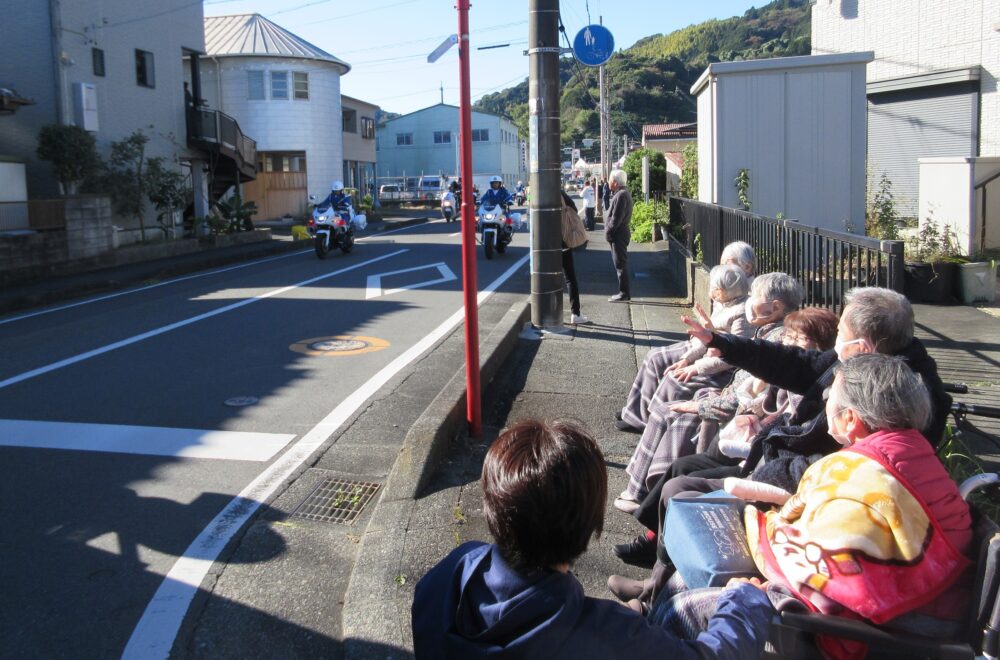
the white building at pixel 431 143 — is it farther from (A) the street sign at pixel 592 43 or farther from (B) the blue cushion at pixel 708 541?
(B) the blue cushion at pixel 708 541

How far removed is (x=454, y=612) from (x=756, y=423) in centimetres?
233

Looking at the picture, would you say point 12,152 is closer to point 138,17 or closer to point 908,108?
point 138,17

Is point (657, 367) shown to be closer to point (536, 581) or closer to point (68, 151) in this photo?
point (536, 581)

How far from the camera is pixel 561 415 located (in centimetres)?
646

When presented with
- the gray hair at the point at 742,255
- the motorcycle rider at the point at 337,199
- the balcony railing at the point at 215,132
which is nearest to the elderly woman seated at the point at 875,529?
the gray hair at the point at 742,255

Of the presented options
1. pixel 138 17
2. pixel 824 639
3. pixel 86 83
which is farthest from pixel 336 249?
pixel 824 639

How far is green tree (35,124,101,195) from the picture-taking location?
18688 millimetres

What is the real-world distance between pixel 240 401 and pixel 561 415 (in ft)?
8.72

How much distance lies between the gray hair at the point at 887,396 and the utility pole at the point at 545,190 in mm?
6746

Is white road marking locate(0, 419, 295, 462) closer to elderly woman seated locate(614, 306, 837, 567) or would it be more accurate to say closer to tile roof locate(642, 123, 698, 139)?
elderly woman seated locate(614, 306, 837, 567)

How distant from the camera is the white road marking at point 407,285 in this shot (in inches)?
542

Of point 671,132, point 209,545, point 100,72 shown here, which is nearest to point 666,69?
point 671,132

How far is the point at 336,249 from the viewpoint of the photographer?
72.5ft

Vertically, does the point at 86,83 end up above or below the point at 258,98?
below
